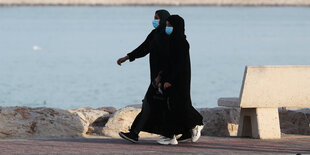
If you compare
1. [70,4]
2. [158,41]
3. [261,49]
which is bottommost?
[158,41]

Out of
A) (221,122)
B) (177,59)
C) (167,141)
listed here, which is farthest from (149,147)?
(221,122)

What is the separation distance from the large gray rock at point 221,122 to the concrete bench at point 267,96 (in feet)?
2.61

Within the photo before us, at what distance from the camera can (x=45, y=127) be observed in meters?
10.0

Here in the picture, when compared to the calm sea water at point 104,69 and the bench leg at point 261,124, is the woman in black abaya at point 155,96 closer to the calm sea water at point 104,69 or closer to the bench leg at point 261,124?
the bench leg at point 261,124

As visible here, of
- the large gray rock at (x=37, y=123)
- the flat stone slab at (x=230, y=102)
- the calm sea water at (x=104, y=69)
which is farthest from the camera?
the calm sea water at (x=104, y=69)

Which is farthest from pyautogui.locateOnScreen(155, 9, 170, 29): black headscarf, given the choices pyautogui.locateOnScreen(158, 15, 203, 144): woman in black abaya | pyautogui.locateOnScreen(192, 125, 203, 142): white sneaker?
pyautogui.locateOnScreen(192, 125, 203, 142): white sneaker

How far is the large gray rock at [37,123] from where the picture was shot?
9.82 m

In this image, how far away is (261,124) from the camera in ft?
30.7

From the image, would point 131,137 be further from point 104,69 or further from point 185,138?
point 104,69

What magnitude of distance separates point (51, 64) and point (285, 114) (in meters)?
28.6

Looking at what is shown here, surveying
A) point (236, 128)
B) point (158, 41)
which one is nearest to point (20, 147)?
point (158, 41)

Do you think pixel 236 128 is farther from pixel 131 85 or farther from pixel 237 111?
pixel 131 85

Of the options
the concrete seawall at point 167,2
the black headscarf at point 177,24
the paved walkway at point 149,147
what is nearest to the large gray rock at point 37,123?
the paved walkway at point 149,147

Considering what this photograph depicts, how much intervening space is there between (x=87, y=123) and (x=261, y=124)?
2381mm
